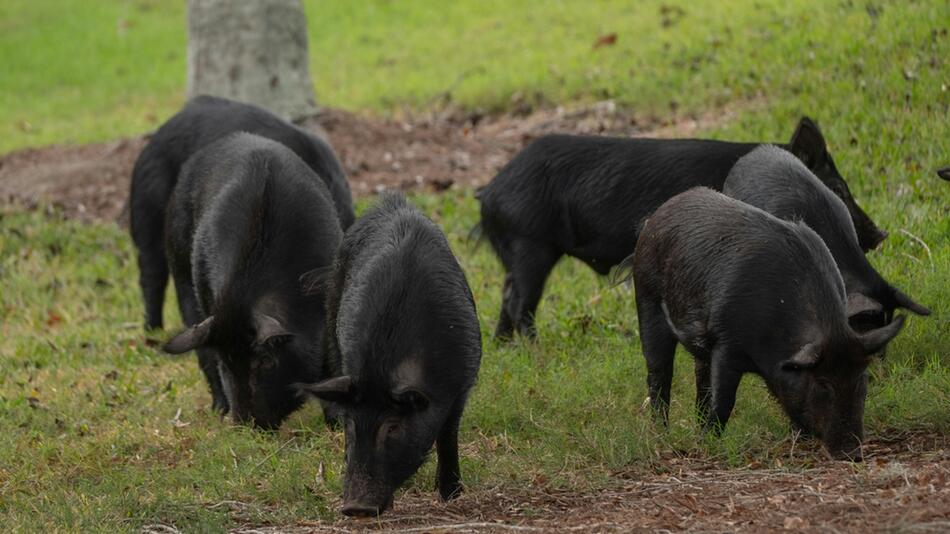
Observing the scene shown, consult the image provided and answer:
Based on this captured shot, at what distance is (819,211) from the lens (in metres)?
6.52

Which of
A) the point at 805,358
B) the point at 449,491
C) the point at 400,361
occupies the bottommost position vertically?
the point at 449,491

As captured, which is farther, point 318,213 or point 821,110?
point 821,110

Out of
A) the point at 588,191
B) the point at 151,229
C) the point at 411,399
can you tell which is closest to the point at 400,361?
the point at 411,399

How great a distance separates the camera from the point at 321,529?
5.24 metres

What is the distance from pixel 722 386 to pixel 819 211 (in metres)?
1.37

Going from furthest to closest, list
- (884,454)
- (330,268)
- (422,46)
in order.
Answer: (422,46), (330,268), (884,454)

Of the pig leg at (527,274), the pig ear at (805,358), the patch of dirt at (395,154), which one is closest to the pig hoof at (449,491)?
the pig ear at (805,358)

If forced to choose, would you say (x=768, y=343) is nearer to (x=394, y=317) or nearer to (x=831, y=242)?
(x=831, y=242)

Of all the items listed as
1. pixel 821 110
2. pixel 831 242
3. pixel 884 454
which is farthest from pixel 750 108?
pixel 884 454

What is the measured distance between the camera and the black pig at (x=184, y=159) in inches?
342

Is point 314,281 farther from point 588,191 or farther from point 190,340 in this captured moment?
point 588,191

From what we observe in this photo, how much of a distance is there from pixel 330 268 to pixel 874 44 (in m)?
6.70

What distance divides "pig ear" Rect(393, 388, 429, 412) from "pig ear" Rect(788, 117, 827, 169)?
3463 millimetres

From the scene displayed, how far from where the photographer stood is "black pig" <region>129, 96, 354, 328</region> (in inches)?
342
